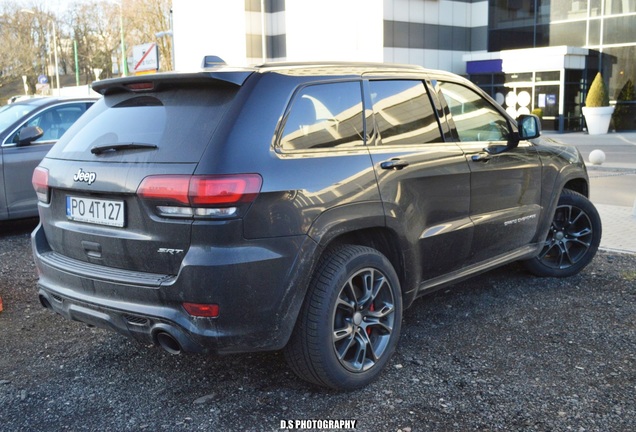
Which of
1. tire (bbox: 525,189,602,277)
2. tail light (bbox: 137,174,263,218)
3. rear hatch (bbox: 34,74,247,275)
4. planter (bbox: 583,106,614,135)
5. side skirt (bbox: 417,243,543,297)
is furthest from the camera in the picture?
planter (bbox: 583,106,614,135)

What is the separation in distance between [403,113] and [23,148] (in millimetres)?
5881

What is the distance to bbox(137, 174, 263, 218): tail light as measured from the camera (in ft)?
10.6

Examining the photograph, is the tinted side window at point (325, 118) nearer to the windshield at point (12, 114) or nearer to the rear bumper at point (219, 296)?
the rear bumper at point (219, 296)

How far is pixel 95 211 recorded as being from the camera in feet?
12.1

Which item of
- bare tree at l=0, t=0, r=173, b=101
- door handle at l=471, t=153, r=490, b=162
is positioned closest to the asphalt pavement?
door handle at l=471, t=153, r=490, b=162

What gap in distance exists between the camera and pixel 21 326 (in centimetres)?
511

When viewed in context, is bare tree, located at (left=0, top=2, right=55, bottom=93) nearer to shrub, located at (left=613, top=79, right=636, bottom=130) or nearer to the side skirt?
shrub, located at (left=613, top=79, right=636, bottom=130)

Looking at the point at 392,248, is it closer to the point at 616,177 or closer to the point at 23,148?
the point at 23,148

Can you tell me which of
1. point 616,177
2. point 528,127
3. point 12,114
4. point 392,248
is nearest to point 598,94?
point 616,177

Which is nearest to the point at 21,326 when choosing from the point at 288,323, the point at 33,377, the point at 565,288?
the point at 33,377

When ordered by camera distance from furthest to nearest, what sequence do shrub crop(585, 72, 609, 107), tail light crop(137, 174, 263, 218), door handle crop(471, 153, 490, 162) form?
shrub crop(585, 72, 609, 107)
door handle crop(471, 153, 490, 162)
tail light crop(137, 174, 263, 218)

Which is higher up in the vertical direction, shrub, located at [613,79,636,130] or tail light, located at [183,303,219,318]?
tail light, located at [183,303,219,318]

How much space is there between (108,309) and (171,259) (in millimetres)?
508

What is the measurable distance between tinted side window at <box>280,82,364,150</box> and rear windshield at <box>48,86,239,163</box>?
36cm
